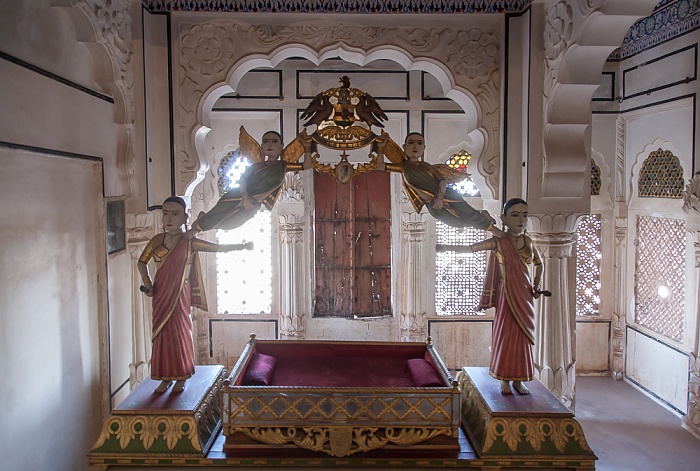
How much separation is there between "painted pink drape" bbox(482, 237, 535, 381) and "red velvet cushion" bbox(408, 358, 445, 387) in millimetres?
359

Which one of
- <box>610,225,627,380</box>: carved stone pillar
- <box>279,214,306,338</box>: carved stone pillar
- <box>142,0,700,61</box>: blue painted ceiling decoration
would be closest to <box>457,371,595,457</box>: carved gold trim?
<box>142,0,700,61</box>: blue painted ceiling decoration

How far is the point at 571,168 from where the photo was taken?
13.5ft

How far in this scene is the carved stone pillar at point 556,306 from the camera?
424 cm

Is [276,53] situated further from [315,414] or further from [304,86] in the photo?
[315,414]

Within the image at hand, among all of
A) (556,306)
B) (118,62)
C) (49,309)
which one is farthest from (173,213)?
(556,306)

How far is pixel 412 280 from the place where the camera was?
6.53 meters

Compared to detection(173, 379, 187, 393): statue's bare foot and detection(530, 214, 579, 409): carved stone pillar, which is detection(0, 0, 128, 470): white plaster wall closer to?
detection(173, 379, 187, 393): statue's bare foot

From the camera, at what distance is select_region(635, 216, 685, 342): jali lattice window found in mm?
5477

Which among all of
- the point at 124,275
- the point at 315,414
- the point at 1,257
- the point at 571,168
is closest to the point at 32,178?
the point at 1,257

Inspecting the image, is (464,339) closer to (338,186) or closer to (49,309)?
(338,186)

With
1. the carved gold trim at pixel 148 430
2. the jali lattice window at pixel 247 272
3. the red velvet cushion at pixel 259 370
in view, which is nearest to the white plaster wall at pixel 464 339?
the jali lattice window at pixel 247 272

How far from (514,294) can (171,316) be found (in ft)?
6.26

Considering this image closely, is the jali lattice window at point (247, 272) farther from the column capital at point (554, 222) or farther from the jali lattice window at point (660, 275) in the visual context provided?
the jali lattice window at point (660, 275)

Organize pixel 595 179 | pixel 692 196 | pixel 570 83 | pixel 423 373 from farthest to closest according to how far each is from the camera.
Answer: pixel 595 179 → pixel 692 196 → pixel 570 83 → pixel 423 373
